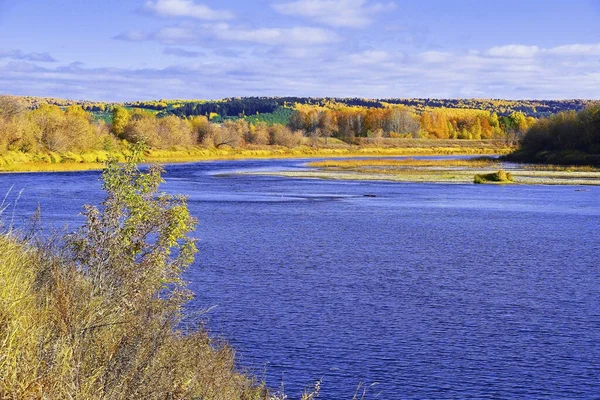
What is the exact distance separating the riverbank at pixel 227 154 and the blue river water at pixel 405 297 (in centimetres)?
3291

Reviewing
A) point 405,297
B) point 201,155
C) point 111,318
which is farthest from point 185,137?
point 111,318

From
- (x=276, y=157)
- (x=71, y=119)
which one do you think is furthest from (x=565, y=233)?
(x=276, y=157)

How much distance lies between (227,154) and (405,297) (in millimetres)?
105374

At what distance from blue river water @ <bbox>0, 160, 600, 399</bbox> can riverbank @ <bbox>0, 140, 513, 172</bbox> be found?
1296 inches

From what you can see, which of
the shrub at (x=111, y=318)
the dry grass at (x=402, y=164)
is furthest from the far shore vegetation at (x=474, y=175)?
the shrub at (x=111, y=318)

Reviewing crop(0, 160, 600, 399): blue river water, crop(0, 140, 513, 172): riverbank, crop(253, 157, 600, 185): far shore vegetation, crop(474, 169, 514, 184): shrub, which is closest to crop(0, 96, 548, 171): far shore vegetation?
crop(0, 140, 513, 172): riverbank

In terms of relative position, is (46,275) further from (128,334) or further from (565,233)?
(565,233)

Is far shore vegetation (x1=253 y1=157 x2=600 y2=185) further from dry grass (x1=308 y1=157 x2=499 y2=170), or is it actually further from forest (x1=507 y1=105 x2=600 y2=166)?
dry grass (x1=308 y1=157 x2=499 y2=170)

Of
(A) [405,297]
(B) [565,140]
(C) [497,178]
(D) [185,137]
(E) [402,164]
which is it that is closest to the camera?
(A) [405,297]

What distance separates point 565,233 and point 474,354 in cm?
1974

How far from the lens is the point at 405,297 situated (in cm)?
1878

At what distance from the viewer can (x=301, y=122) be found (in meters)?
190

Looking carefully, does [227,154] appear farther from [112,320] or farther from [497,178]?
[112,320]

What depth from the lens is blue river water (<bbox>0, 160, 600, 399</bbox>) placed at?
13.0 m
